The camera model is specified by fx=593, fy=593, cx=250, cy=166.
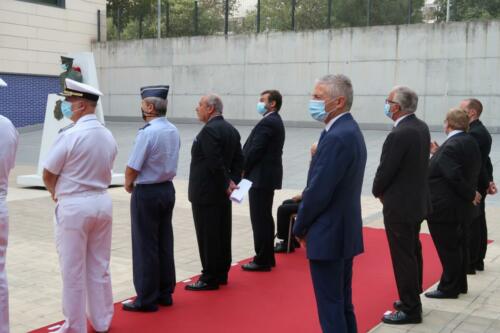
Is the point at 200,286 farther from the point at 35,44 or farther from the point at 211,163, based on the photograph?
the point at 35,44

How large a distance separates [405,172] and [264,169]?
183cm

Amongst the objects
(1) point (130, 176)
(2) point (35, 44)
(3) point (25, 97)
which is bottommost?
(1) point (130, 176)

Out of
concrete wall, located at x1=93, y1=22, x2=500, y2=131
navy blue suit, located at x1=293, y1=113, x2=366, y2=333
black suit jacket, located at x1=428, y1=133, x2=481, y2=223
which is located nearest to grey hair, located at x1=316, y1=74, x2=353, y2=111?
navy blue suit, located at x1=293, y1=113, x2=366, y2=333

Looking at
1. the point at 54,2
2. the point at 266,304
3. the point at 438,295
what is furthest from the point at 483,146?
the point at 54,2

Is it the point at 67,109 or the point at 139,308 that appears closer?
the point at 67,109

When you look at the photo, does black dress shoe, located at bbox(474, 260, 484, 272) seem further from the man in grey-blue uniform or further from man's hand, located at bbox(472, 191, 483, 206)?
the man in grey-blue uniform

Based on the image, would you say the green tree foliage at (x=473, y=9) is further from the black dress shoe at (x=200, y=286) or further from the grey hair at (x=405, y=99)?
the black dress shoe at (x=200, y=286)

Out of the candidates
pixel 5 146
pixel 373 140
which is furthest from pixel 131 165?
pixel 373 140

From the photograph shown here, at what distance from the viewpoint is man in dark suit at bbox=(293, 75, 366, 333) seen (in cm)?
332

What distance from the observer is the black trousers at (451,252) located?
5086mm

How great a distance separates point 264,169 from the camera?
596cm

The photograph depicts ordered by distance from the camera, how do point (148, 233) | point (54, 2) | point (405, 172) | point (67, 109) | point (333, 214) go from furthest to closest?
1. point (54, 2)
2. point (148, 233)
3. point (405, 172)
4. point (67, 109)
5. point (333, 214)

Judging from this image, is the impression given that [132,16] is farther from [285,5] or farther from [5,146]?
[5,146]

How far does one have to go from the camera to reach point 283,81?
20.8 metres
